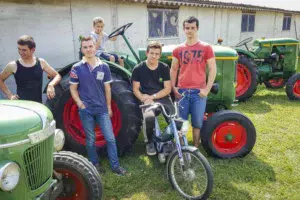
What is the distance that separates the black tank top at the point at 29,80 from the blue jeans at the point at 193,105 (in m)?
1.70

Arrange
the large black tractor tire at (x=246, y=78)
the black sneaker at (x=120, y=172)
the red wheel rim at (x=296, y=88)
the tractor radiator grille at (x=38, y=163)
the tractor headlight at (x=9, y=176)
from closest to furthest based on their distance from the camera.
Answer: the tractor headlight at (x=9, y=176) < the tractor radiator grille at (x=38, y=163) < the black sneaker at (x=120, y=172) < the large black tractor tire at (x=246, y=78) < the red wheel rim at (x=296, y=88)

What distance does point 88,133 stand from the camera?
3164mm

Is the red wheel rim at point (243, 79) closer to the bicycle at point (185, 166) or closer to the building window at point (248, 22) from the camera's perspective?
the bicycle at point (185, 166)

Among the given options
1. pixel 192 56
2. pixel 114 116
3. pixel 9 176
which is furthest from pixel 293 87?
pixel 9 176

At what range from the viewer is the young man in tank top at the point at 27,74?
10.1 ft

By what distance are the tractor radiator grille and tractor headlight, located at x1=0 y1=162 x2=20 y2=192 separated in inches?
3.7

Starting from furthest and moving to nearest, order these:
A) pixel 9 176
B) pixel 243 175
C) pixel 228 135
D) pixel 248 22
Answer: pixel 248 22 → pixel 228 135 → pixel 243 175 → pixel 9 176

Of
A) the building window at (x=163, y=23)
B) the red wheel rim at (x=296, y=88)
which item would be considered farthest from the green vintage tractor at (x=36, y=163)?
the building window at (x=163, y=23)

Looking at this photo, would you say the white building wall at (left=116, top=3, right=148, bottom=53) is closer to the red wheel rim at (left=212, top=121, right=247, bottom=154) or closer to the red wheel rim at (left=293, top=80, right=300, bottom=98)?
the red wheel rim at (left=293, top=80, right=300, bottom=98)

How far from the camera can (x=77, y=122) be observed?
3.62m

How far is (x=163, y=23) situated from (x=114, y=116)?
6.46 metres

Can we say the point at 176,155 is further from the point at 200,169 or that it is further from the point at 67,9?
the point at 67,9

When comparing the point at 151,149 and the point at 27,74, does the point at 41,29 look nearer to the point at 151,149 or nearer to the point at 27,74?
the point at 27,74

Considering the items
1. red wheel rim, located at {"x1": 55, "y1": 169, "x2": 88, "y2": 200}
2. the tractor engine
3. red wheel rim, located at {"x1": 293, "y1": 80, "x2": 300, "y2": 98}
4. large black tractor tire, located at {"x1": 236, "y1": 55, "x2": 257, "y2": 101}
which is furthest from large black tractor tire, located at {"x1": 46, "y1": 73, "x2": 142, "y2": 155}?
the tractor engine
